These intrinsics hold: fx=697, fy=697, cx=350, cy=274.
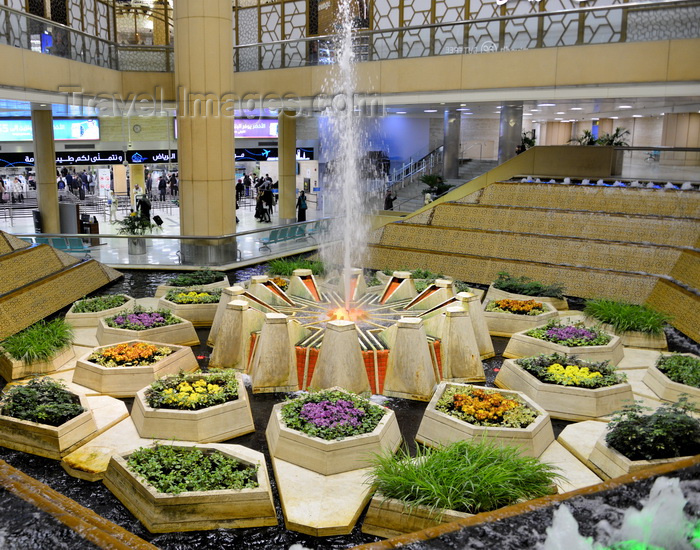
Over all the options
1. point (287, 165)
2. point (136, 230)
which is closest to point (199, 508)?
point (136, 230)

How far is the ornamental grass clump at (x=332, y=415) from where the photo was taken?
630cm

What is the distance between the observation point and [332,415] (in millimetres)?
6543

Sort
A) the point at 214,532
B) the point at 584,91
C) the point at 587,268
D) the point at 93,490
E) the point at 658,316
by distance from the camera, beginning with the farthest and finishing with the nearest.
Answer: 1. the point at 584,91
2. the point at 587,268
3. the point at 658,316
4. the point at 93,490
5. the point at 214,532

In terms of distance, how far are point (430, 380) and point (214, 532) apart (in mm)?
3469

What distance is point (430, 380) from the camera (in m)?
8.06

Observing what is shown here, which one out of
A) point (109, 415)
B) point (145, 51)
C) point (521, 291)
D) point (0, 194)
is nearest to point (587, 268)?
point (521, 291)

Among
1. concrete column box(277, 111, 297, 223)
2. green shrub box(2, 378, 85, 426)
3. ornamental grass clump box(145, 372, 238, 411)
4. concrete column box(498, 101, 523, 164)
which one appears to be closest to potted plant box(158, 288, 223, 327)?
ornamental grass clump box(145, 372, 238, 411)

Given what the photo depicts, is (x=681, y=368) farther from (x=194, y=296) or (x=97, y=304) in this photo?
(x=97, y=304)

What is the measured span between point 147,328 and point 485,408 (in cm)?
493

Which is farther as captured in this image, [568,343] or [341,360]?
[568,343]

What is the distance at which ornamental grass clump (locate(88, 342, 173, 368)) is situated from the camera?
8.20 m

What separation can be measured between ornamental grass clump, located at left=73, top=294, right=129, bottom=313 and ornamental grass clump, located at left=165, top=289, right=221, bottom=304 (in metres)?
0.77

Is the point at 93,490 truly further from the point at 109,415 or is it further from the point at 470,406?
the point at 470,406

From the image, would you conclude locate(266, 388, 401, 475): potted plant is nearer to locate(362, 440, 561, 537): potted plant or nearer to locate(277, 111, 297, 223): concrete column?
locate(362, 440, 561, 537): potted plant
